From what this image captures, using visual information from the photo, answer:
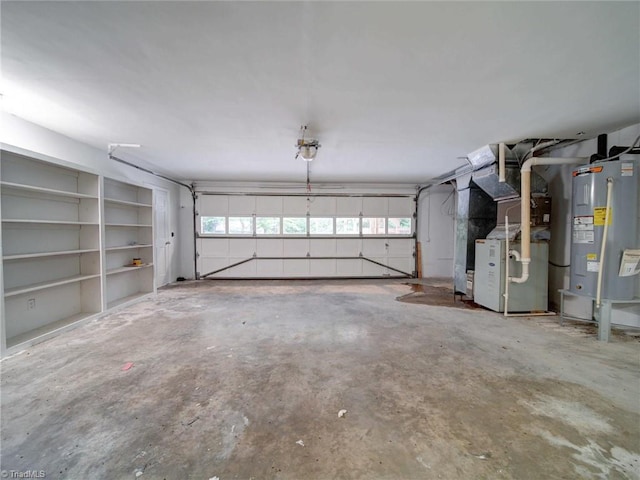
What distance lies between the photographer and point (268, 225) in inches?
262

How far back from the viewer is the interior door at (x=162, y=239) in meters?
5.55

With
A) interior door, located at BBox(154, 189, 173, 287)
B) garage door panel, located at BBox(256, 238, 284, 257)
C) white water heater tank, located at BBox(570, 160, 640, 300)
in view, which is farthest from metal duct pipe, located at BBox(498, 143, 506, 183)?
interior door, located at BBox(154, 189, 173, 287)

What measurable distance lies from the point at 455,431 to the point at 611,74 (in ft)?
10.0

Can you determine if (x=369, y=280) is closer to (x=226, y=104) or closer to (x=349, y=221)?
(x=349, y=221)

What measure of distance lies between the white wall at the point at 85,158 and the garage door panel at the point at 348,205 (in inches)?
159

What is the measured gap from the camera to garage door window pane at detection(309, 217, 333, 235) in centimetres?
673

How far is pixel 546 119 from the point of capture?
2.85m

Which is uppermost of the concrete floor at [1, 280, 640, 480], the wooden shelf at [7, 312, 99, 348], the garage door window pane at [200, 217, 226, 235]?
the garage door window pane at [200, 217, 226, 235]

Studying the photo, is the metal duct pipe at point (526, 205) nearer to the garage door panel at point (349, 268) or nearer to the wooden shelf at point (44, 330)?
the garage door panel at point (349, 268)

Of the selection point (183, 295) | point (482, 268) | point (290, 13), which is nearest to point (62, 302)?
point (183, 295)

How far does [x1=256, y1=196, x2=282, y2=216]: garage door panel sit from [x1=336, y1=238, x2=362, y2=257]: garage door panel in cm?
187

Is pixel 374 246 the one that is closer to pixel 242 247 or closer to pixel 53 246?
pixel 242 247

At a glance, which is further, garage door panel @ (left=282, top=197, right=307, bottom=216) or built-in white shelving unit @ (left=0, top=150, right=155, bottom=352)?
garage door panel @ (left=282, top=197, right=307, bottom=216)

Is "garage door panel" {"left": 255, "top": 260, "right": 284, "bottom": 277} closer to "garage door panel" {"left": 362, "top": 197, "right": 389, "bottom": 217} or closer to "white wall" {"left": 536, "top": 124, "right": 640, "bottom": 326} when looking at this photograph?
"garage door panel" {"left": 362, "top": 197, "right": 389, "bottom": 217}
